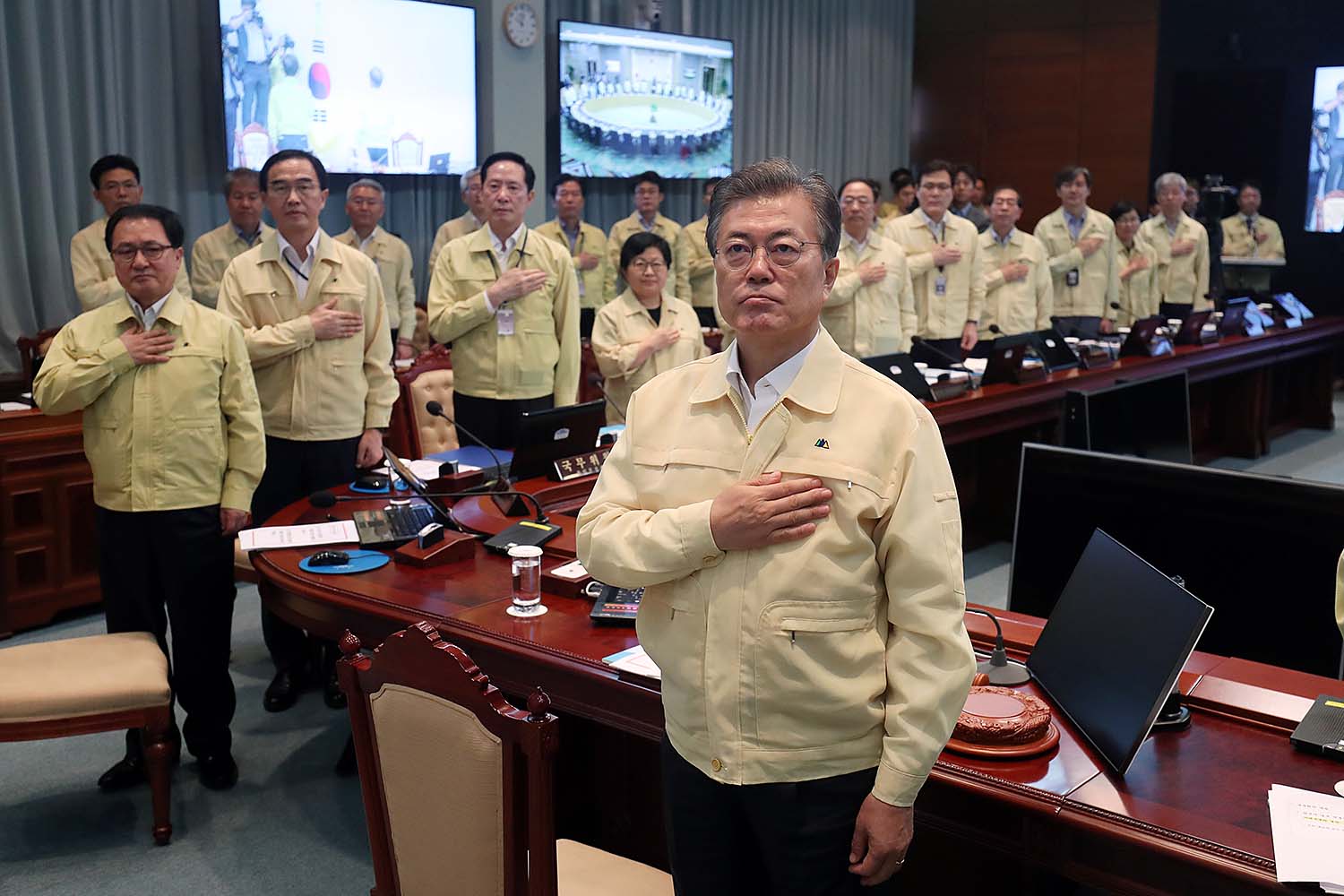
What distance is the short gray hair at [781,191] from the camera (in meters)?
1.46

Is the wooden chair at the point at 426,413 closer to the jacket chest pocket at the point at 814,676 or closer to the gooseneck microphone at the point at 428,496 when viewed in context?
the gooseneck microphone at the point at 428,496

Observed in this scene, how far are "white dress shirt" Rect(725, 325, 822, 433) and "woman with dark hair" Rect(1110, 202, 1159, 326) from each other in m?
7.40

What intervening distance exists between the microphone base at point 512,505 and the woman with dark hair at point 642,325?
137 cm

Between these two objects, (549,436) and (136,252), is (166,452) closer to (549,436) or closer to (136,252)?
(136,252)

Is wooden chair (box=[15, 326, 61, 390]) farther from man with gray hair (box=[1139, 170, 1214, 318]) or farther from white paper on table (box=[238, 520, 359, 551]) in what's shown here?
man with gray hair (box=[1139, 170, 1214, 318])

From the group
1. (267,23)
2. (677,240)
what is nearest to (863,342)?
(677,240)

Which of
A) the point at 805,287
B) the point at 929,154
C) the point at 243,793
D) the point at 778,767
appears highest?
the point at 929,154

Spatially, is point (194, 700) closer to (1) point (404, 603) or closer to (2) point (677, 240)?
(1) point (404, 603)

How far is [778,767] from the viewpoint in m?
1.44

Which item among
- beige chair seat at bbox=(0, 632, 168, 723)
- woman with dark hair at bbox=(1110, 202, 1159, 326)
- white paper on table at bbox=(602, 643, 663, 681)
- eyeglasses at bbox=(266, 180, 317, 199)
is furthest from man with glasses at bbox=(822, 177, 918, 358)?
white paper on table at bbox=(602, 643, 663, 681)

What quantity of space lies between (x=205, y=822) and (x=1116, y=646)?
2.16 metres

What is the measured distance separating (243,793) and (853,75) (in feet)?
30.6

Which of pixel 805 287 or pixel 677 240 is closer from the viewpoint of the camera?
pixel 805 287

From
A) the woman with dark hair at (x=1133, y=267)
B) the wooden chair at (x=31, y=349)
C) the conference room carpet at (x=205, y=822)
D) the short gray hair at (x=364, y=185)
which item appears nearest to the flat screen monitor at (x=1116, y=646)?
the conference room carpet at (x=205, y=822)
